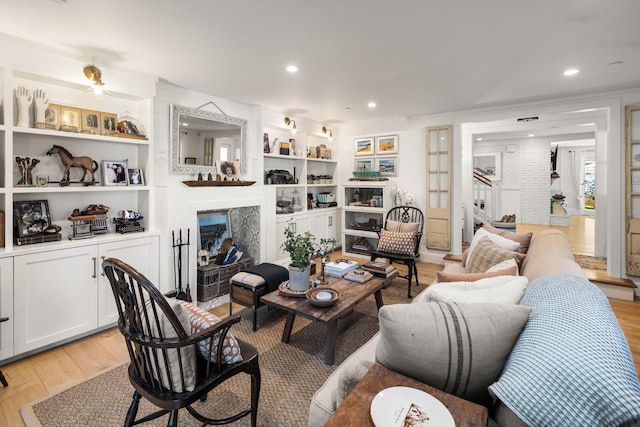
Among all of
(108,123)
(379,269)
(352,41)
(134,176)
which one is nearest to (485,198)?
(379,269)

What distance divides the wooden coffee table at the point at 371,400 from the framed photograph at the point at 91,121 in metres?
3.30

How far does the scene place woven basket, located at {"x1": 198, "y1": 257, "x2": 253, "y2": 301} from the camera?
147 inches

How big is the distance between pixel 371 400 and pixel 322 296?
153 cm

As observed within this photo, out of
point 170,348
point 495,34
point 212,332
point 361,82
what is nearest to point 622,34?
point 495,34

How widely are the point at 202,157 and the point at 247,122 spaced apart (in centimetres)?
96

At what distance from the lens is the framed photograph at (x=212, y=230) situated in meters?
4.08

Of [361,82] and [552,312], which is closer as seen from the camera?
[552,312]

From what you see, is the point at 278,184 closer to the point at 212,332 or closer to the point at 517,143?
the point at 212,332

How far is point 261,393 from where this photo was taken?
2088 millimetres

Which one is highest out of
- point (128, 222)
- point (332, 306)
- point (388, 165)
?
point (388, 165)

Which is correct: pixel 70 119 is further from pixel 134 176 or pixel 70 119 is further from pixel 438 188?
pixel 438 188

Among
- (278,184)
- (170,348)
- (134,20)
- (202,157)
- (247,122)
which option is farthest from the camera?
(278,184)

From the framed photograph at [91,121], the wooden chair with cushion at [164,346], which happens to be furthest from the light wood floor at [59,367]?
the framed photograph at [91,121]

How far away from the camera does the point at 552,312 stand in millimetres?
1133
